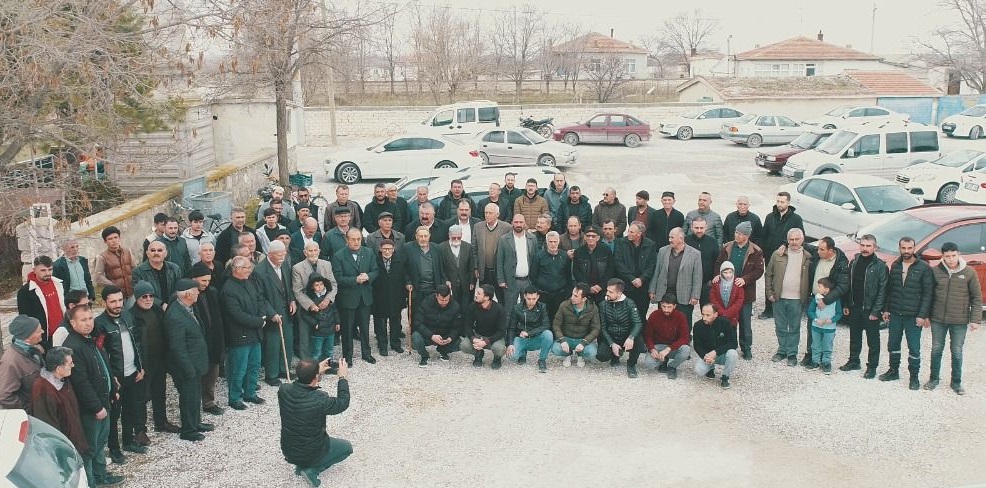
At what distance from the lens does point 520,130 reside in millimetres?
25750

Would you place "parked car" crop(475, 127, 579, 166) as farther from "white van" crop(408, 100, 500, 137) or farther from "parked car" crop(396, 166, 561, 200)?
"parked car" crop(396, 166, 561, 200)

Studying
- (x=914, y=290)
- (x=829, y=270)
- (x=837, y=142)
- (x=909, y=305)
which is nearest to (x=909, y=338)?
(x=909, y=305)

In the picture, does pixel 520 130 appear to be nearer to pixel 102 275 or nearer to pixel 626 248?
pixel 626 248

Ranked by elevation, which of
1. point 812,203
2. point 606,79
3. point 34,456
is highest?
point 606,79

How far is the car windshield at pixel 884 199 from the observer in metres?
14.9

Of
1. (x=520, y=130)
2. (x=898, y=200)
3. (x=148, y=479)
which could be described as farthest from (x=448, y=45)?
(x=148, y=479)

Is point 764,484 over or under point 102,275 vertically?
under

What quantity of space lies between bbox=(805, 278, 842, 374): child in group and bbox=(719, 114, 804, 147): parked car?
933 inches

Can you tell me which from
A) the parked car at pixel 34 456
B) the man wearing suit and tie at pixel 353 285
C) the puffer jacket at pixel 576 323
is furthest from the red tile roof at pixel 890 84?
the parked car at pixel 34 456

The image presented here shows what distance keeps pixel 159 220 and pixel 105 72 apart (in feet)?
6.37

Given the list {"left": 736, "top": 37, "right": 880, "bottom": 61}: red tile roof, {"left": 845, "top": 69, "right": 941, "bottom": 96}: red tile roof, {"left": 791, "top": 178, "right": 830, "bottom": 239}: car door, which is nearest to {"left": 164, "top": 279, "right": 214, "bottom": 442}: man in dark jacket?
{"left": 791, "top": 178, "right": 830, "bottom": 239}: car door

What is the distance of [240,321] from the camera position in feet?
28.8

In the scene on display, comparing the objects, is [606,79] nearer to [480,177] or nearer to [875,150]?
[875,150]

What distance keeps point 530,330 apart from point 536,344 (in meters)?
0.21
